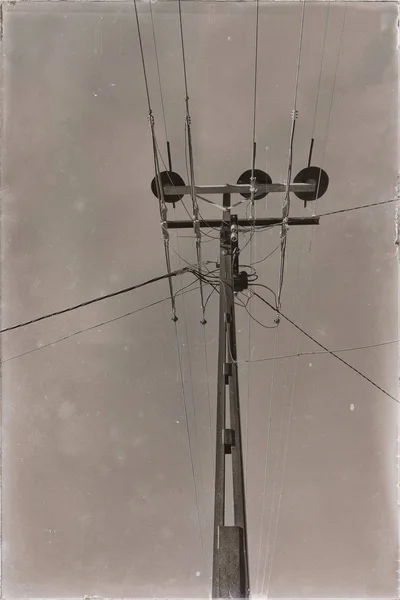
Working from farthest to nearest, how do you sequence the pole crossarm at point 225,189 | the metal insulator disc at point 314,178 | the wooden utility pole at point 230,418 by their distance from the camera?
the metal insulator disc at point 314,178, the pole crossarm at point 225,189, the wooden utility pole at point 230,418

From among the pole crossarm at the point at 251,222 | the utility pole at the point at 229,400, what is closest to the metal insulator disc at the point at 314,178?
the utility pole at the point at 229,400

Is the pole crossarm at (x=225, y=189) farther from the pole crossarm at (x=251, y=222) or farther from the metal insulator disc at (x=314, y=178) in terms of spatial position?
the metal insulator disc at (x=314, y=178)

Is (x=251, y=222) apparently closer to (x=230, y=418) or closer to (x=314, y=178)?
(x=314, y=178)

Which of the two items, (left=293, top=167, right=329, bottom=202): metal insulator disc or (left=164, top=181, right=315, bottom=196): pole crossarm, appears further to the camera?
(left=293, top=167, right=329, bottom=202): metal insulator disc

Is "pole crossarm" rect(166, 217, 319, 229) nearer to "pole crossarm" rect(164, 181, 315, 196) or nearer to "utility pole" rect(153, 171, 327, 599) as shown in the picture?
"utility pole" rect(153, 171, 327, 599)

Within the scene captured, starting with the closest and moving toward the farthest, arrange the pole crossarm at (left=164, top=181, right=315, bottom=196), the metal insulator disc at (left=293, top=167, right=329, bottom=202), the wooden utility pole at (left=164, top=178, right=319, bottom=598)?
the wooden utility pole at (left=164, top=178, right=319, bottom=598) < the pole crossarm at (left=164, top=181, right=315, bottom=196) < the metal insulator disc at (left=293, top=167, right=329, bottom=202)

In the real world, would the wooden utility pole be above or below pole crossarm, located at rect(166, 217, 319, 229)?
below

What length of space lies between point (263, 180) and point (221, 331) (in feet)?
10.2

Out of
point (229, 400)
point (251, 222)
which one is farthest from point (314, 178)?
point (229, 400)

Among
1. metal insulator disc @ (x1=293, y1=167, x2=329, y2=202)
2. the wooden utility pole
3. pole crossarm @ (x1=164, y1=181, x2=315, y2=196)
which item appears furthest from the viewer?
metal insulator disc @ (x1=293, y1=167, x2=329, y2=202)

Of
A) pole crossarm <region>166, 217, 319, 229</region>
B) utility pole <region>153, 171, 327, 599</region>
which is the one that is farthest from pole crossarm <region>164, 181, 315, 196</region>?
pole crossarm <region>166, 217, 319, 229</region>

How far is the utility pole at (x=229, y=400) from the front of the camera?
4645 mm

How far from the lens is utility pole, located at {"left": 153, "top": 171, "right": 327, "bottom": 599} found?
4645mm

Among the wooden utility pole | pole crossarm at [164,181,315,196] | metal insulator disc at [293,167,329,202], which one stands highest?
metal insulator disc at [293,167,329,202]
